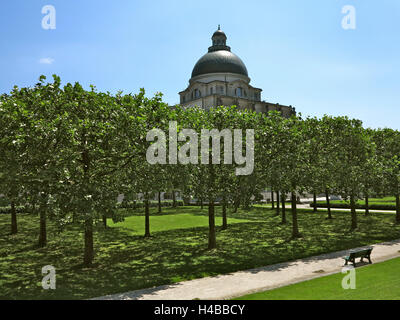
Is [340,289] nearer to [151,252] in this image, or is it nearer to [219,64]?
[151,252]

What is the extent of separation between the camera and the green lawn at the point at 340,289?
11.3m

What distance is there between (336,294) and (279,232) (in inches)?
650

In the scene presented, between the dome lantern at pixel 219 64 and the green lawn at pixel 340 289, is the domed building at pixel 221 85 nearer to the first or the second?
the dome lantern at pixel 219 64

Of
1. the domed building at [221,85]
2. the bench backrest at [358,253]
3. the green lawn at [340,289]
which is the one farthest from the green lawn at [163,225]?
the domed building at [221,85]

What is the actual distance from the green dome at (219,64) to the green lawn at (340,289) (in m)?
75.5

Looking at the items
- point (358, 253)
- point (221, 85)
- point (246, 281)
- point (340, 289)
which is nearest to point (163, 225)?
point (246, 281)

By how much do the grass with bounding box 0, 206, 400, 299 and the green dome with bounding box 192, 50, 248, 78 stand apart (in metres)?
59.8

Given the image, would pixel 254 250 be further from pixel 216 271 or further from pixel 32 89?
pixel 32 89

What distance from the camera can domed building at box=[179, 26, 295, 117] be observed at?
80438mm

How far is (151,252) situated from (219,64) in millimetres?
71267

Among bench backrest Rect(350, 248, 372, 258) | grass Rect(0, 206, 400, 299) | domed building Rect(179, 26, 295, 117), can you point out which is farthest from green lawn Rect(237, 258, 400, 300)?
domed building Rect(179, 26, 295, 117)

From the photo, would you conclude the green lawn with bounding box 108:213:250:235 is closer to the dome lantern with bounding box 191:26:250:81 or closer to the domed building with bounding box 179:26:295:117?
the domed building with bounding box 179:26:295:117
